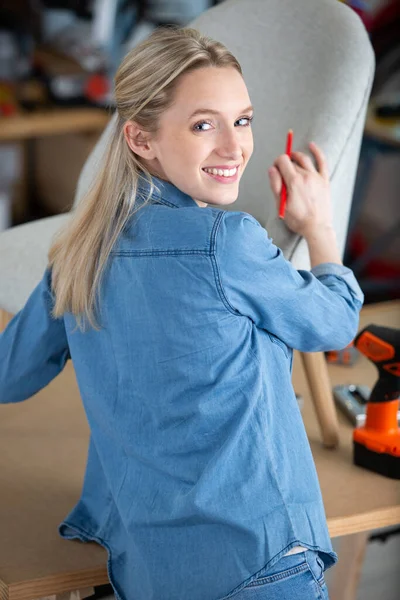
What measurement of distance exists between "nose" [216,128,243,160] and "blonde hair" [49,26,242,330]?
0.25 feet

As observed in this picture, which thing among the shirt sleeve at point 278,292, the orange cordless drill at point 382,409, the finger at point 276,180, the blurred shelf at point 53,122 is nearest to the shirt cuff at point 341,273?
the shirt sleeve at point 278,292

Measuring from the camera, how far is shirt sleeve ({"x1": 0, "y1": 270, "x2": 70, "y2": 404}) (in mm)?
1331

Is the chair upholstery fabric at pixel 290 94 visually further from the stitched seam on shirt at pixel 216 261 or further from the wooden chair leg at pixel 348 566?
the wooden chair leg at pixel 348 566

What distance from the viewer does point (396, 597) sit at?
1.87 meters

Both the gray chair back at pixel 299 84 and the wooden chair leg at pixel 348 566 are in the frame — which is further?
the wooden chair leg at pixel 348 566

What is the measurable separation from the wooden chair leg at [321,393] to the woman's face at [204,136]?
0.50 m

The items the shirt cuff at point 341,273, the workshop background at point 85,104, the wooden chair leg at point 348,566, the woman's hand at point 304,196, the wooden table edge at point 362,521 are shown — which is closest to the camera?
the shirt cuff at point 341,273

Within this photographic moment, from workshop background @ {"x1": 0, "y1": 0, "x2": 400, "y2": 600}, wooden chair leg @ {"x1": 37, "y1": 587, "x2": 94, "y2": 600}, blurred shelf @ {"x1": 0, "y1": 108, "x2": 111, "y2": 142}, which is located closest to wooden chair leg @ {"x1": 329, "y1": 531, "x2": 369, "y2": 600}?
wooden chair leg @ {"x1": 37, "y1": 587, "x2": 94, "y2": 600}

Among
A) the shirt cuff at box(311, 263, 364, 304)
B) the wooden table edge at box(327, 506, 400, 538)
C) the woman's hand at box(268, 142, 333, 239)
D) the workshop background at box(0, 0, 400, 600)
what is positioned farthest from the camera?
the workshop background at box(0, 0, 400, 600)

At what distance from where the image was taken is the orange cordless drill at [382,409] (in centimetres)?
160

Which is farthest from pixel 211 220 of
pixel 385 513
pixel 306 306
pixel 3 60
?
pixel 3 60

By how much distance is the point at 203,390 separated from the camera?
1.15 meters

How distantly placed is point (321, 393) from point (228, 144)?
625 mm

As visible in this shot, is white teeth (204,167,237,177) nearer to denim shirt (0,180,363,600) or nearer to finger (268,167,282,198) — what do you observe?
denim shirt (0,180,363,600)
